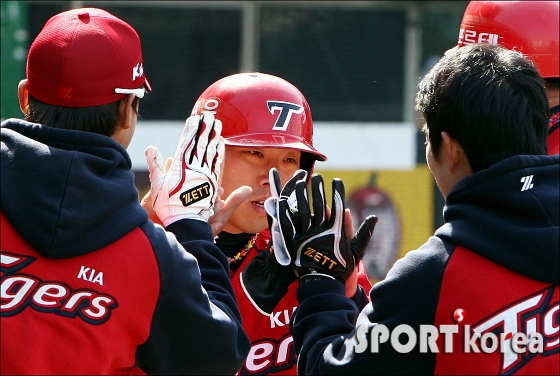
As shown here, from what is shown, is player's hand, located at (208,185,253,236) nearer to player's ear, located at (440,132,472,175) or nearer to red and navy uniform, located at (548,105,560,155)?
player's ear, located at (440,132,472,175)

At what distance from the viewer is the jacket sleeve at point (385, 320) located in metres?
2.44

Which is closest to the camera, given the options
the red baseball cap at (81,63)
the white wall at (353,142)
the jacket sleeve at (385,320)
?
the jacket sleeve at (385,320)

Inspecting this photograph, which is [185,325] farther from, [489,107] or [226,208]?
[489,107]

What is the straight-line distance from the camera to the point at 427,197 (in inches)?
383

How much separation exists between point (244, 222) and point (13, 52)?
598cm

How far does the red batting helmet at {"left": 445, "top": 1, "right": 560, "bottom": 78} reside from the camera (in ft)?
13.6

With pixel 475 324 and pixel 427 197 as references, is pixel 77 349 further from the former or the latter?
pixel 427 197

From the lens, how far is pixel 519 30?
13.7ft

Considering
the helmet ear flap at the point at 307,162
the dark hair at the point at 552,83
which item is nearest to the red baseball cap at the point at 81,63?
the helmet ear flap at the point at 307,162

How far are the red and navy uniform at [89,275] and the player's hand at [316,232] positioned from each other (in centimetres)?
34

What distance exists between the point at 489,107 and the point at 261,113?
4.53 feet

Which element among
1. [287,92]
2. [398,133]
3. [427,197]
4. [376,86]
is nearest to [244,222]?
[287,92]

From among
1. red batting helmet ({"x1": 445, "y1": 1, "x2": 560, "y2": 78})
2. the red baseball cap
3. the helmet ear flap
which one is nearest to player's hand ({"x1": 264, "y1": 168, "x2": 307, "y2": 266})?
the red baseball cap

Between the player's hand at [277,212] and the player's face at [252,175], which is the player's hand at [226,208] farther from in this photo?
the player's face at [252,175]
